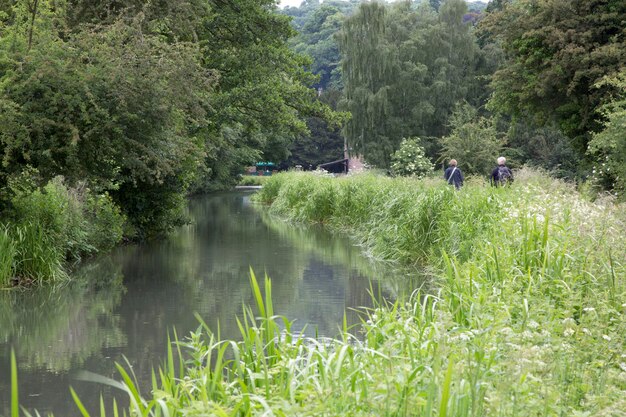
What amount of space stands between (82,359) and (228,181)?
59.6 m

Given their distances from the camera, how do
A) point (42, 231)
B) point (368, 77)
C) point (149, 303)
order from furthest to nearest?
point (368, 77), point (42, 231), point (149, 303)

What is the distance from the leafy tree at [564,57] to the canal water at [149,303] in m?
8.03

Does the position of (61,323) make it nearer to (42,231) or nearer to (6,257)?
(6,257)

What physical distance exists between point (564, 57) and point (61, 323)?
17.6m

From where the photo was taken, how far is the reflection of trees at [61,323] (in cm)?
984

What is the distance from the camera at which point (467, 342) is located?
19.2 ft

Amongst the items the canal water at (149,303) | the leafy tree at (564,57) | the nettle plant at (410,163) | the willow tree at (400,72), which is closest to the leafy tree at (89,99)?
the canal water at (149,303)

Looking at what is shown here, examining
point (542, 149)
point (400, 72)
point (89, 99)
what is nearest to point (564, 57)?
point (89, 99)

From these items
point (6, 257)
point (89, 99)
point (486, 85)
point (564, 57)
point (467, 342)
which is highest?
point (486, 85)

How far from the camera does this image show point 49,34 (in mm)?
14977

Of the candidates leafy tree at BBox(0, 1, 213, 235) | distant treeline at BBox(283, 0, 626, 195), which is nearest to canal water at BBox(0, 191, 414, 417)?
leafy tree at BBox(0, 1, 213, 235)

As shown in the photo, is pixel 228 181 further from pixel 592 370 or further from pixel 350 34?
pixel 592 370

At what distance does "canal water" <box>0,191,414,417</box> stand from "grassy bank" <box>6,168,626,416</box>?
2.30ft

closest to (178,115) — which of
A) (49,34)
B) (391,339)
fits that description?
(49,34)
